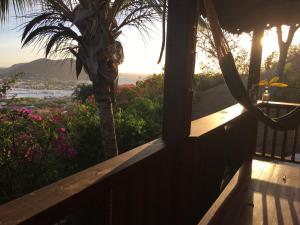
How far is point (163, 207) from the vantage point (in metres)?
1.84

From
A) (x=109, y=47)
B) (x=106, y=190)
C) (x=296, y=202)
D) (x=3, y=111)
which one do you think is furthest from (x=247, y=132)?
(x=3, y=111)

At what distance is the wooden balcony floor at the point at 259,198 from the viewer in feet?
8.17

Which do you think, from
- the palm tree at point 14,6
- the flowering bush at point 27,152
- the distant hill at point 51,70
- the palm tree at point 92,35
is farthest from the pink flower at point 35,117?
the palm tree at point 14,6

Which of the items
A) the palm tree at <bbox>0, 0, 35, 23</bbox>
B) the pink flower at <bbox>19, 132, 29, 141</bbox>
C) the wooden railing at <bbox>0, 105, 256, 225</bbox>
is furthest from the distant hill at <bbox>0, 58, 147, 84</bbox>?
the wooden railing at <bbox>0, 105, 256, 225</bbox>

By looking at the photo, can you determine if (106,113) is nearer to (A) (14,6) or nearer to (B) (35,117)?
(B) (35,117)

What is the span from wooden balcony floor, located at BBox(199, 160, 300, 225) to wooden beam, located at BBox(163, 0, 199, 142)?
0.84m

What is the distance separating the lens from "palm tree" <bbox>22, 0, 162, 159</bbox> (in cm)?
452

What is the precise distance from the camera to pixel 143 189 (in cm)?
156

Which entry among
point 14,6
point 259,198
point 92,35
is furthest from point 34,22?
point 259,198

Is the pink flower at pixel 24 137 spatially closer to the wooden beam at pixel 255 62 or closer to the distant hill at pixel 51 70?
the distant hill at pixel 51 70

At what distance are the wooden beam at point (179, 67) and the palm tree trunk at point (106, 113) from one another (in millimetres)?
3074

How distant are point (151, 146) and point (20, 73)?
195 inches

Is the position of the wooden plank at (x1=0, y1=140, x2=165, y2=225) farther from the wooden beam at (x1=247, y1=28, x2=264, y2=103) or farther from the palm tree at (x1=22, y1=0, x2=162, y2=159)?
the palm tree at (x1=22, y1=0, x2=162, y2=159)

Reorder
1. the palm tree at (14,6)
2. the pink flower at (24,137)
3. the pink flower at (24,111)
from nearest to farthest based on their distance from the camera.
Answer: the palm tree at (14,6), the pink flower at (24,137), the pink flower at (24,111)
